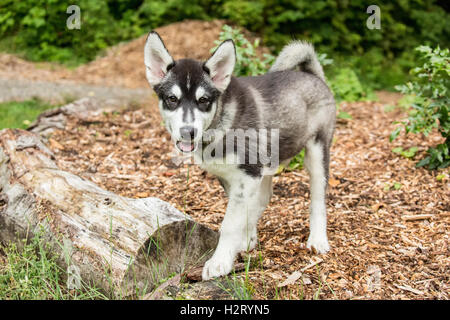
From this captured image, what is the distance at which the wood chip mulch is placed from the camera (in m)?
3.74

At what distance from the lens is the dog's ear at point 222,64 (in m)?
3.63

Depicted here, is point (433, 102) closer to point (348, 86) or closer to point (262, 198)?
point (262, 198)

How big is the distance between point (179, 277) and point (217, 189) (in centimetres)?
220

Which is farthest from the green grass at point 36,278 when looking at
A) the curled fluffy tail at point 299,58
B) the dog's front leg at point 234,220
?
the curled fluffy tail at point 299,58

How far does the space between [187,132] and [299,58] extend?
5.88ft

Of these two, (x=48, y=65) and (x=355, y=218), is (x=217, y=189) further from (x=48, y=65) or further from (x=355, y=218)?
(x=48, y=65)

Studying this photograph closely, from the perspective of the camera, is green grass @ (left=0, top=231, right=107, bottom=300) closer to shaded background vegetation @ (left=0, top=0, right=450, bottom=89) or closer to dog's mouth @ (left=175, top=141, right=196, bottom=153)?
dog's mouth @ (left=175, top=141, right=196, bottom=153)

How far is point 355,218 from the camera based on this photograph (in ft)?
16.0

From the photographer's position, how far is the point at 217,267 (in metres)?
3.67

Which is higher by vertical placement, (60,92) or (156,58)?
(156,58)

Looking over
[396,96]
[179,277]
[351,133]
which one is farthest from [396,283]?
[396,96]

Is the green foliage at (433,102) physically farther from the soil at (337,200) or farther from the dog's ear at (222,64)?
the dog's ear at (222,64)

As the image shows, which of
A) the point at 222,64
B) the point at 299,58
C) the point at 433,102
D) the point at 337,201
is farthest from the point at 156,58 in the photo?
the point at 433,102

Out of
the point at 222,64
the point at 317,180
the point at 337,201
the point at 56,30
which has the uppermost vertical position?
the point at 56,30
